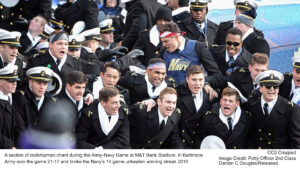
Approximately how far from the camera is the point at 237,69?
495 inches

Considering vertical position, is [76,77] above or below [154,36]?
below

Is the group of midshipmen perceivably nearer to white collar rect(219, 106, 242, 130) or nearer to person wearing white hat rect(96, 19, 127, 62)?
white collar rect(219, 106, 242, 130)

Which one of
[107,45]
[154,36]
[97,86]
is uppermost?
[154,36]

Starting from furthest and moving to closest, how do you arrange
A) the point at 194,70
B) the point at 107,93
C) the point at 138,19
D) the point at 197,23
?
the point at 138,19 → the point at 197,23 → the point at 194,70 → the point at 107,93

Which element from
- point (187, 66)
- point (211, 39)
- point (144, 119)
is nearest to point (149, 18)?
point (211, 39)

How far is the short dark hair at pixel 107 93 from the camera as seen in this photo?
11.6m

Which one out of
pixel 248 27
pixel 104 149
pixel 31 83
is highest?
pixel 248 27

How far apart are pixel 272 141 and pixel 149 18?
384 cm

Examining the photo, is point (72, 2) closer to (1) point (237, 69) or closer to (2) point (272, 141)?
(1) point (237, 69)

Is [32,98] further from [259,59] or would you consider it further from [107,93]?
[259,59]

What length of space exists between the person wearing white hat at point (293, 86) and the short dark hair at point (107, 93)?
2468 millimetres

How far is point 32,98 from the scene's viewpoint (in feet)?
38.8

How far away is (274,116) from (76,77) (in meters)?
2.80

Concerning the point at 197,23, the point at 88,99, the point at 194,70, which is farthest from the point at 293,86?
the point at 88,99
